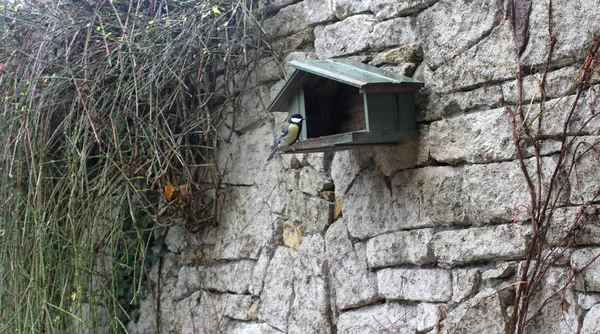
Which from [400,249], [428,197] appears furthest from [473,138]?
[400,249]

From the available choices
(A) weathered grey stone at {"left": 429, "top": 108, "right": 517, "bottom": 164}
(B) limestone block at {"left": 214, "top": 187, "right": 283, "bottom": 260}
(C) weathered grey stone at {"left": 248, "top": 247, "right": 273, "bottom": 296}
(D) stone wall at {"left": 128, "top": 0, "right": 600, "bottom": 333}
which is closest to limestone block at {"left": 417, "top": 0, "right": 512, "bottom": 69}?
(D) stone wall at {"left": 128, "top": 0, "right": 600, "bottom": 333}

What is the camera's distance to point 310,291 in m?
2.87

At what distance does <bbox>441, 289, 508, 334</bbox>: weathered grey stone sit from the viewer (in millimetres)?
2188

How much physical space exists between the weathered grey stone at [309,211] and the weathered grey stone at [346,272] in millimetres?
53

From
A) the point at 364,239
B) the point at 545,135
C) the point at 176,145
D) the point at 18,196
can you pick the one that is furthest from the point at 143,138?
the point at 545,135

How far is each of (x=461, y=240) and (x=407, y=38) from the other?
2.54 feet

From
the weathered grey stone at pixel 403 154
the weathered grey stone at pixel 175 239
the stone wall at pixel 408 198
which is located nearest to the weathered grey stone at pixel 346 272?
the stone wall at pixel 408 198

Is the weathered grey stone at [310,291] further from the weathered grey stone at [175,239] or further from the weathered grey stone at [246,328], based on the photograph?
the weathered grey stone at [175,239]

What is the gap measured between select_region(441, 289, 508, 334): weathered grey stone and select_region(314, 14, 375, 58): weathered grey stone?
1.06 metres

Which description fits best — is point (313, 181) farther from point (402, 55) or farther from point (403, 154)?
point (402, 55)

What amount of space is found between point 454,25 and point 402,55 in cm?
24

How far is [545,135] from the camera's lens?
2123 millimetres

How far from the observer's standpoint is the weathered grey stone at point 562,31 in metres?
2.02

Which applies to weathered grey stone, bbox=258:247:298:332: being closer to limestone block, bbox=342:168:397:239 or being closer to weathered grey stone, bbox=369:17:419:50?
limestone block, bbox=342:168:397:239
